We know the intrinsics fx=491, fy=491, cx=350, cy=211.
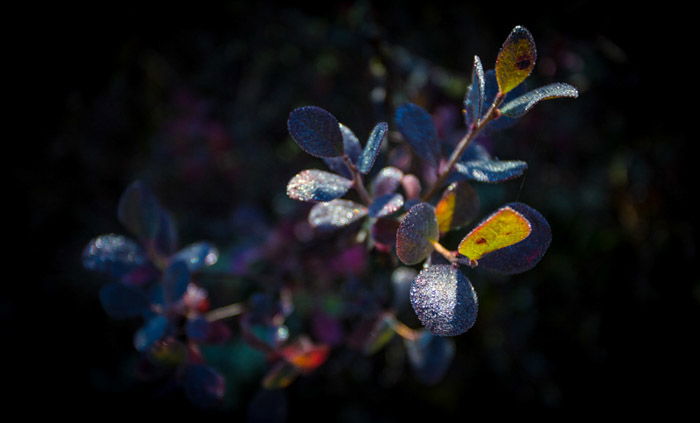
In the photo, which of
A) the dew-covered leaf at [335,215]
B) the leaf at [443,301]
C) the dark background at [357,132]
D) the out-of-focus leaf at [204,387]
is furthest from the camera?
the dark background at [357,132]

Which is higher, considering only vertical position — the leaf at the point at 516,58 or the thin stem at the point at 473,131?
the leaf at the point at 516,58

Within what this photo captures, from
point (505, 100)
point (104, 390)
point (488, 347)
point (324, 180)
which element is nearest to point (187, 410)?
point (104, 390)

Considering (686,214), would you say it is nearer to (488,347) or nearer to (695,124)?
(695,124)

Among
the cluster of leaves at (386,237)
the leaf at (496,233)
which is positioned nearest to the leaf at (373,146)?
the cluster of leaves at (386,237)

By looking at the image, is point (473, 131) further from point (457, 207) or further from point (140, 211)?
point (140, 211)

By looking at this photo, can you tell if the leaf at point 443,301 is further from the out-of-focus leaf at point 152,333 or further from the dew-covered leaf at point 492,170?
the out-of-focus leaf at point 152,333

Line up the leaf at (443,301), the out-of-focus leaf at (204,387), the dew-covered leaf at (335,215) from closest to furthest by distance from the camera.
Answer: the leaf at (443,301) < the dew-covered leaf at (335,215) < the out-of-focus leaf at (204,387)

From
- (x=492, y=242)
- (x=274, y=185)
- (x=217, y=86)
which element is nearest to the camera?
(x=492, y=242)
